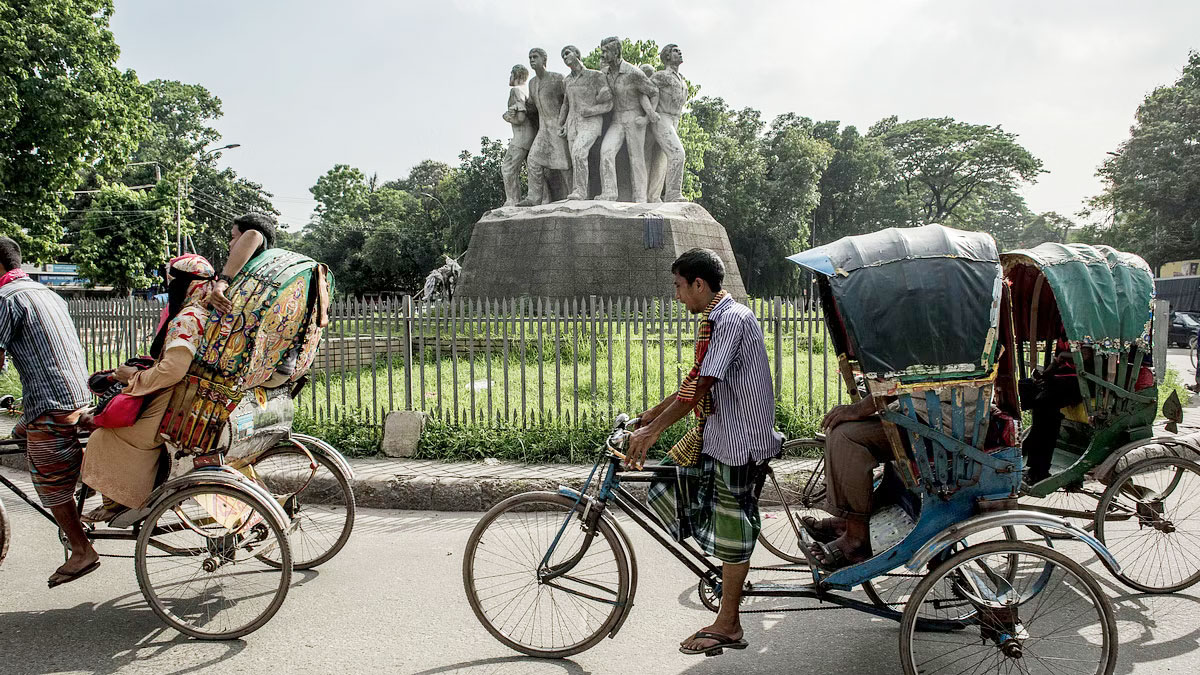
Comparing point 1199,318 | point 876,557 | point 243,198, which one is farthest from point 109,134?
point 243,198

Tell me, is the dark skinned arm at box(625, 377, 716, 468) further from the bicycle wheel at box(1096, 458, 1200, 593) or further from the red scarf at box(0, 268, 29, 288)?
the red scarf at box(0, 268, 29, 288)

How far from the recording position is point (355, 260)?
3981cm

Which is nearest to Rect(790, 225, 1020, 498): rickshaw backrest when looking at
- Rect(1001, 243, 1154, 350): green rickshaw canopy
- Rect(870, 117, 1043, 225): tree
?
Rect(1001, 243, 1154, 350): green rickshaw canopy

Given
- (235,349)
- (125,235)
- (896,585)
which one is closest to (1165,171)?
(896,585)

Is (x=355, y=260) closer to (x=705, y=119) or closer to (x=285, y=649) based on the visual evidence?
(x=705, y=119)

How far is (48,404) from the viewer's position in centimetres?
368

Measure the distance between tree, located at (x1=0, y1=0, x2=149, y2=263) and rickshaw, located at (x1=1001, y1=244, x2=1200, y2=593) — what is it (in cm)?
1830

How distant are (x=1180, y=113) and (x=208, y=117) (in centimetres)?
5348

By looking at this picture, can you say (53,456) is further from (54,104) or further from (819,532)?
(54,104)

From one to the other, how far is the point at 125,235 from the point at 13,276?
32924 mm

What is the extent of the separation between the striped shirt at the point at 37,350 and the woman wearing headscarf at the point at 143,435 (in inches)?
11.9

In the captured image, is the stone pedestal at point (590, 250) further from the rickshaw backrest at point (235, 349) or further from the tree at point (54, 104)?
the tree at point (54, 104)

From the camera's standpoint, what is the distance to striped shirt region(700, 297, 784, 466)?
3.08 m

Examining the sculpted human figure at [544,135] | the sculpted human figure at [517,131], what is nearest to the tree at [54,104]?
the sculpted human figure at [517,131]
